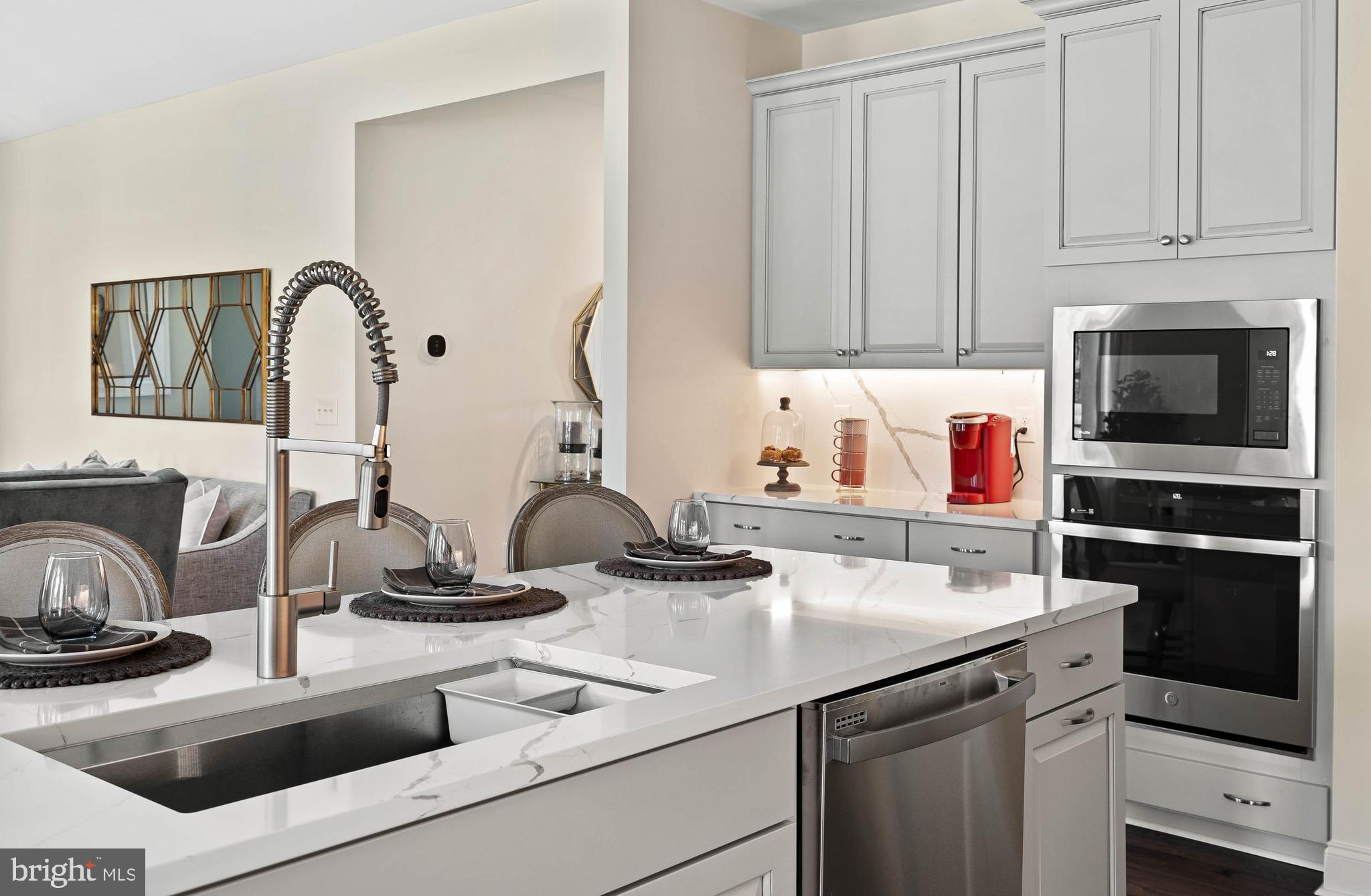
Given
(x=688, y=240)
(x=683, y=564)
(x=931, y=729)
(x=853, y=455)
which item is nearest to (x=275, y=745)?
(x=931, y=729)

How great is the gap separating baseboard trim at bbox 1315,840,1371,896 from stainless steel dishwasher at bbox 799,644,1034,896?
1.50 metres

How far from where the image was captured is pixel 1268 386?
2.96 metres

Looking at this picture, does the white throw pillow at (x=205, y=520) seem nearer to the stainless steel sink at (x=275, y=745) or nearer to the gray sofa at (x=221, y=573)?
the gray sofa at (x=221, y=573)

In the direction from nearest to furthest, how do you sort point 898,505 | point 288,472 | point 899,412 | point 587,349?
point 288,472 < point 898,505 < point 899,412 < point 587,349

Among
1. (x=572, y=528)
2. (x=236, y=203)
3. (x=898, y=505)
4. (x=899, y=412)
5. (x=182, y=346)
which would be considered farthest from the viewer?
(x=182, y=346)

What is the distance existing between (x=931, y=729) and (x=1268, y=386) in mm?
1924

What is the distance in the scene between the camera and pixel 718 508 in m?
4.24

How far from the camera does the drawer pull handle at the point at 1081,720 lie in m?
2.00

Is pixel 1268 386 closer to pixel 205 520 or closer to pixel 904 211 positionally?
pixel 904 211

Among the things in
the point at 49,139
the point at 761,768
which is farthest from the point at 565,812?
the point at 49,139

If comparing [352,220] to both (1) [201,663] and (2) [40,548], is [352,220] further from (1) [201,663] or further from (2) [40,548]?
(1) [201,663]

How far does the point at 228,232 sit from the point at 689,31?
9.07 feet

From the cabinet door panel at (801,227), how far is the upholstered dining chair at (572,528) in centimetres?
170

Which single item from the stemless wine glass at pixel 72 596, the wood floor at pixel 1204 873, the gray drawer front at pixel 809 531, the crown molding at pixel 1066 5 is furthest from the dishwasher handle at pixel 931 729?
the crown molding at pixel 1066 5
